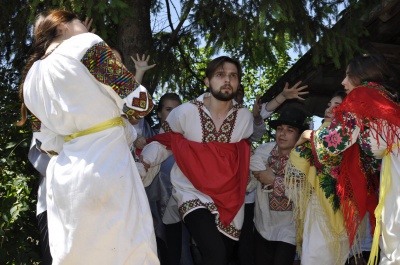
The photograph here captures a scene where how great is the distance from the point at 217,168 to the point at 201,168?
4.8 inches

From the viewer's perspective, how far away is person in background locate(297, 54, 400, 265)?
4.27 metres

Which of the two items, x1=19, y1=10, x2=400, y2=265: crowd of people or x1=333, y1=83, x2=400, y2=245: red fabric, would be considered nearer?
x1=19, y1=10, x2=400, y2=265: crowd of people

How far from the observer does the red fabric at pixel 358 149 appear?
437cm

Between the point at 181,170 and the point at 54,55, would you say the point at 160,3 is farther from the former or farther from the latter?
the point at 54,55

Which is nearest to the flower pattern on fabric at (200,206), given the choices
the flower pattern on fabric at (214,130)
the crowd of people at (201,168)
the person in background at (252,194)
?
the crowd of people at (201,168)

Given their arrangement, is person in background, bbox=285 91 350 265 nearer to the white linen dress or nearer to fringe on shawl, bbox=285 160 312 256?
fringe on shawl, bbox=285 160 312 256

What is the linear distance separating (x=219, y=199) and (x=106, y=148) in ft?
4.79

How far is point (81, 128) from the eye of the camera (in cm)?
404

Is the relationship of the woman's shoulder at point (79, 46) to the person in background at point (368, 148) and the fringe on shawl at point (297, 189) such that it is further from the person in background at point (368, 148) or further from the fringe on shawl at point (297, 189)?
the fringe on shawl at point (297, 189)

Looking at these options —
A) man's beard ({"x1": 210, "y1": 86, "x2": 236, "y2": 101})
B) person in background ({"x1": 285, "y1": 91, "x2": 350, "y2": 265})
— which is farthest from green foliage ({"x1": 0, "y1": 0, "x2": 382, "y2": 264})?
person in background ({"x1": 285, "y1": 91, "x2": 350, "y2": 265})

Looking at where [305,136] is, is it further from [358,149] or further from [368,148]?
[368,148]

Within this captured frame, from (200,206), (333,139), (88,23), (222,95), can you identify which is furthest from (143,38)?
(333,139)

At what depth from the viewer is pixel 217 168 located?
17.3 feet

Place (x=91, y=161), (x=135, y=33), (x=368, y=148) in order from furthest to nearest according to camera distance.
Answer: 1. (x=135, y=33)
2. (x=368, y=148)
3. (x=91, y=161)
